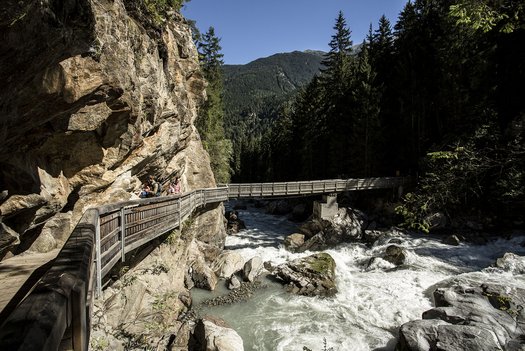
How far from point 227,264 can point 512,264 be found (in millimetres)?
14828

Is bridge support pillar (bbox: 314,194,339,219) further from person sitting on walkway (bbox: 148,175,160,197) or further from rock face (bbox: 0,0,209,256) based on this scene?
rock face (bbox: 0,0,209,256)

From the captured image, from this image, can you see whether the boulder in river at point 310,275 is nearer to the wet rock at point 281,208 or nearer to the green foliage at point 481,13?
the green foliage at point 481,13

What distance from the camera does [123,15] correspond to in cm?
1000

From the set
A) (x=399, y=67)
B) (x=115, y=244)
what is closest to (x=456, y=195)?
(x=115, y=244)

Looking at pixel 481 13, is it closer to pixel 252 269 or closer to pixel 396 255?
pixel 252 269

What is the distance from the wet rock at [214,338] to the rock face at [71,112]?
503cm

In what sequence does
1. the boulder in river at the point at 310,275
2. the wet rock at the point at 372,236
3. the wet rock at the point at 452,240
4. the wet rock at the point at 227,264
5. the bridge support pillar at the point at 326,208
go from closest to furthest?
1. the boulder in river at the point at 310,275
2. the wet rock at the point at 227,264
3. the wet rock at the point at 452,240
4. the wet rock at the point at 372,236
5. the bridge support pillar at the point at 326,208

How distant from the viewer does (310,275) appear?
52.4ft

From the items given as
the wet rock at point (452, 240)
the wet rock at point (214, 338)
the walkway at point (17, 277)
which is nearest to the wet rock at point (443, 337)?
the wet rock at point (214, 338)

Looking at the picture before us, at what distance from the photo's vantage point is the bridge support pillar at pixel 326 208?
84.7 ft

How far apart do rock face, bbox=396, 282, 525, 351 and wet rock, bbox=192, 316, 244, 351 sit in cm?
507

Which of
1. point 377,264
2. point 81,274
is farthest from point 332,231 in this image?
point 81,274

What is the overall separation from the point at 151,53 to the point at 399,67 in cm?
2912

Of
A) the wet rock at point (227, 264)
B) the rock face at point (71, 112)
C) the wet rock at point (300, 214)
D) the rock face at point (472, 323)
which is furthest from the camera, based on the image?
the wet rock at point (300, 214)
